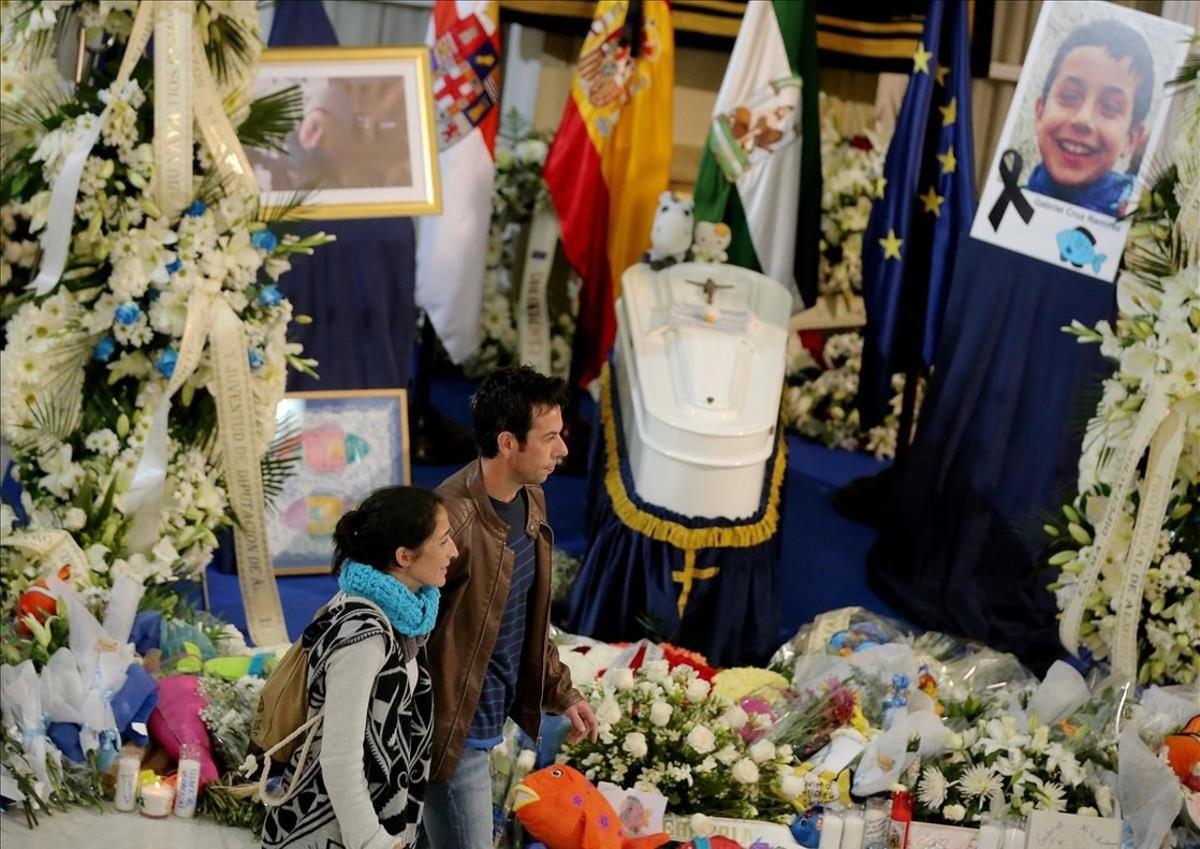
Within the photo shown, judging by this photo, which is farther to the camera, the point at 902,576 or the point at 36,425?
the point at 902,576

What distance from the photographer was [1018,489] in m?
5.47

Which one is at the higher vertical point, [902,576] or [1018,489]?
[1018,489]

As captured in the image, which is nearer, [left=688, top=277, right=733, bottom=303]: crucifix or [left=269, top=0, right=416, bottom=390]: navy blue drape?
[left=269, top=0, right=416, bottom=390]: navy blue drape

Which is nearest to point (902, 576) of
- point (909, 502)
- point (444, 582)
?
point (909, 502)

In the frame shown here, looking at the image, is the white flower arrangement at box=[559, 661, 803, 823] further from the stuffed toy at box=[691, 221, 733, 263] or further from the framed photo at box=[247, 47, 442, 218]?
the stuffed toy at box=[691, 221, 733, 263]

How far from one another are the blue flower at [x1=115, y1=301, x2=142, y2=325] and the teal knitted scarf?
1642 millimetres

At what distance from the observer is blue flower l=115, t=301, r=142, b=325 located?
13.1ft

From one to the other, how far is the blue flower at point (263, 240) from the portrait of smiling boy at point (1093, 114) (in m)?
2.39

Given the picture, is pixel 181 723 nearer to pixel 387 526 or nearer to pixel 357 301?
pixel 387 526

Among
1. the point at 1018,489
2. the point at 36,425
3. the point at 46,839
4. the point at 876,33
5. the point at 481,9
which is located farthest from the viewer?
the point at 876,33

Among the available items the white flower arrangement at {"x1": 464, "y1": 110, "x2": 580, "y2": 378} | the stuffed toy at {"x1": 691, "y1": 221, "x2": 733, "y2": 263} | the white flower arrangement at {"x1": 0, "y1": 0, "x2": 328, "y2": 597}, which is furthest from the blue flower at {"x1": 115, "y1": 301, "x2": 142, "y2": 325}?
the white flower arrangement at {"x1": 464, "y1": 110, "x2": 580, "y2": 378}

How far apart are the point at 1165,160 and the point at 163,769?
332 centimetres

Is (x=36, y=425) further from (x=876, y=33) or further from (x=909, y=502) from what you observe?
(x=876, y=33)

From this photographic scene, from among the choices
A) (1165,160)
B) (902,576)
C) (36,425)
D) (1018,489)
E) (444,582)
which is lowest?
(902,576)
